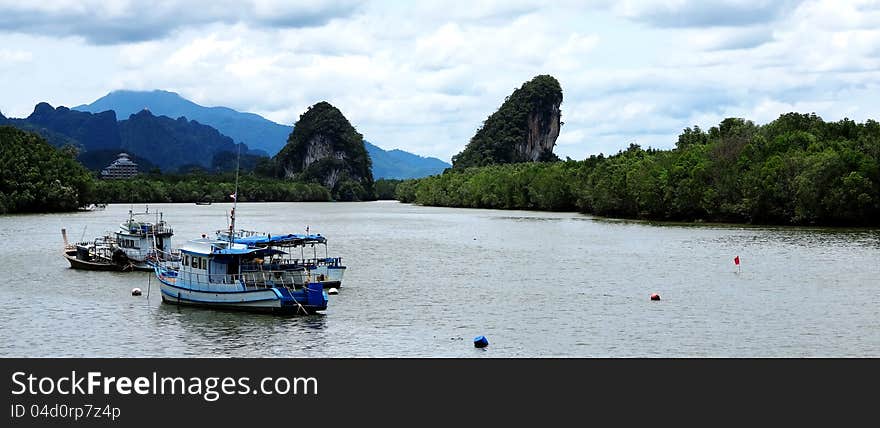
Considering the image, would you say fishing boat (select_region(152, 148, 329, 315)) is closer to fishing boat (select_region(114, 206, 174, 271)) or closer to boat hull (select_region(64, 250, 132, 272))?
fishing boat (select_region(114, 206, 174, 271))

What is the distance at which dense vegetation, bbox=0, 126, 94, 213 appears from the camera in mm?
142875

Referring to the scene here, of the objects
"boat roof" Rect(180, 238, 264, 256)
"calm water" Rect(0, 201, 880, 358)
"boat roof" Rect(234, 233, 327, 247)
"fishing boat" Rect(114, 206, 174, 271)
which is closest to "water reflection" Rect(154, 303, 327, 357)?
"calm water" Rect(0, 201, 880, 358)

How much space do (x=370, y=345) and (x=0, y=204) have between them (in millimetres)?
119960

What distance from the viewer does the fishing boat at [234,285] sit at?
135ft

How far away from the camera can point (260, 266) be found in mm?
43719

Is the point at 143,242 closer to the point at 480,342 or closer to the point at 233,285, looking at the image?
the point at 233,285

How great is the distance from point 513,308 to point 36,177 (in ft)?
398

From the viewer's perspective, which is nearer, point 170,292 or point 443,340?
point 443,340

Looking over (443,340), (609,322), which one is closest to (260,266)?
(443,340)

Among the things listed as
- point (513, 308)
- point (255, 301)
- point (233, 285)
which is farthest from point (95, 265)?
point (513, 308)

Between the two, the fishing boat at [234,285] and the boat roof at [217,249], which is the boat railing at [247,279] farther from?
the boat roof at [217,249]
